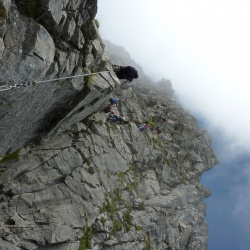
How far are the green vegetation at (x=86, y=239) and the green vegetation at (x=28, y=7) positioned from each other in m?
18.9

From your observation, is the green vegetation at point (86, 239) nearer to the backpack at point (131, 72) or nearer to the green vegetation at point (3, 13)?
the backpack at point (131, 72)

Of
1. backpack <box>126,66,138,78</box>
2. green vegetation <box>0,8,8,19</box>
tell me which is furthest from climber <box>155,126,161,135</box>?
green vegetation <box>0,8,8,19</box>

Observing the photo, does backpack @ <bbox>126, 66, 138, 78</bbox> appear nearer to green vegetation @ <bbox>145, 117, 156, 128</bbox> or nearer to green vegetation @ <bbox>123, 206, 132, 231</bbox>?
green vegetation @ <bbox>123, 206, 132, 231</bbox>

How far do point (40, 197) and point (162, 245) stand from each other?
67.9ft

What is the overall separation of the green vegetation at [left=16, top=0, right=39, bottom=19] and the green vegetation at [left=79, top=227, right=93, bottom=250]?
62.2 ft

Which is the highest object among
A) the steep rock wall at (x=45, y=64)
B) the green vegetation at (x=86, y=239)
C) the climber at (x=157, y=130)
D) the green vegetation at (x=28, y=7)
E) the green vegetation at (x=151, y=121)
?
the green vegetation at (x=28, y=7)

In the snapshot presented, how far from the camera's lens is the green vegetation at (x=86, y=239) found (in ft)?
61.3

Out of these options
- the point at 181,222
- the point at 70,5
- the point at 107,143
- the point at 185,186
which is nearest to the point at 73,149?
the point at 107,143

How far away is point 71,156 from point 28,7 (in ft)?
51.8

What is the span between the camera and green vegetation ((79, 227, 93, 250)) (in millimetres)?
18698

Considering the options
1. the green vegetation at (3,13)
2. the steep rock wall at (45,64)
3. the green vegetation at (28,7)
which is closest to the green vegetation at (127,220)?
the steep rock wall at (45,64)

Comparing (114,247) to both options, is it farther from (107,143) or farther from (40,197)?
(107,143)

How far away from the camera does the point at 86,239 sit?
63.6 ft

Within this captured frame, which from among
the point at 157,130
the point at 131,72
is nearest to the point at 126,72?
the point at 131,72
